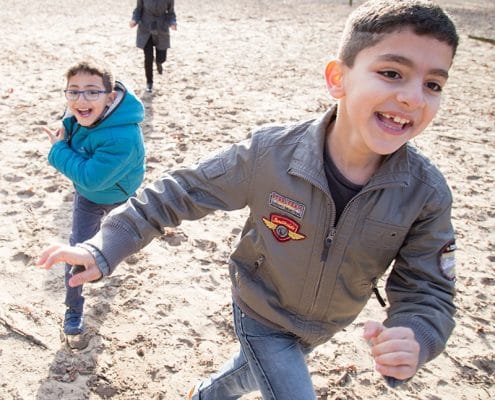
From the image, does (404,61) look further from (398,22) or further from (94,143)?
(94,143)

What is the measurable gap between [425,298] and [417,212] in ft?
0.93

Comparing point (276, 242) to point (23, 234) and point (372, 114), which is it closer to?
point (372, 114)

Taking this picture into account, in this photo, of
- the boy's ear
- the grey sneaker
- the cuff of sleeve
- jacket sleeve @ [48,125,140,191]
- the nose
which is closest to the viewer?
the nose

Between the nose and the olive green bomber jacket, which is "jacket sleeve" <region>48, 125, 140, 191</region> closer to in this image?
the olive green bomber jacket

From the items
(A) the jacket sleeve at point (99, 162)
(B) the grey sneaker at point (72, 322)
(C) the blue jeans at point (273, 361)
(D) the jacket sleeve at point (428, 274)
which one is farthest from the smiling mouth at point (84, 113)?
(D) the jacket sleeve at point (428, 274)

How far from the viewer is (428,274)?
1.84 metres

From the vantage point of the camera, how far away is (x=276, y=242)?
2020 mm

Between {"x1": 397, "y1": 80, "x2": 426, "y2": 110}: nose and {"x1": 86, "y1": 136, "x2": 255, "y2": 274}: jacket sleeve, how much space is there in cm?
57

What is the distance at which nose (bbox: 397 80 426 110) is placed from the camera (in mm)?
1683

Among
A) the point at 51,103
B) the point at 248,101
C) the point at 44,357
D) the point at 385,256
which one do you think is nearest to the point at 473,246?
the point at 385,256

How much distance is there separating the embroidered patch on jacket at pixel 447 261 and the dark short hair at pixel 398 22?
0.63 meters

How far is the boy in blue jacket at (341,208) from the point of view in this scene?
5.67 ft

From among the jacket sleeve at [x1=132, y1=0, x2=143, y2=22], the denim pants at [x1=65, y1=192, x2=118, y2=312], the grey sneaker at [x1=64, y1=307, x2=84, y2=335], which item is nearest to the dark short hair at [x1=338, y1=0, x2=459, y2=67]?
the denim pants at [x1=65, y1=192, x2=118, y2=312]

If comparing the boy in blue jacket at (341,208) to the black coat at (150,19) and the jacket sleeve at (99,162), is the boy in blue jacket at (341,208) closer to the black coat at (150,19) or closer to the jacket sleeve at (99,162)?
the jacket sleeve at (99,162)
